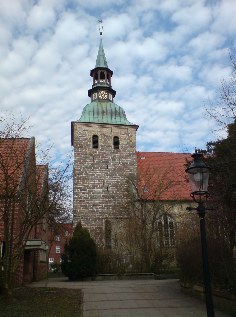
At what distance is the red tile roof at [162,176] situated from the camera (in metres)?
32.8

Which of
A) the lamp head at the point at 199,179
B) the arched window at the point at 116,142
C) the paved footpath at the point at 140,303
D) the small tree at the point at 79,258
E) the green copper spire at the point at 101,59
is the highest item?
the green copper spire at the point at 101,59

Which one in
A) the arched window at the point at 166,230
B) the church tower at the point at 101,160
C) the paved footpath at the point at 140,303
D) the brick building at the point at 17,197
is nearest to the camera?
the paved footpath at the point at 140,303

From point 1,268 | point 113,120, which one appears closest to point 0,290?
point 1,268

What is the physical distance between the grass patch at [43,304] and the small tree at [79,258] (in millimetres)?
9574

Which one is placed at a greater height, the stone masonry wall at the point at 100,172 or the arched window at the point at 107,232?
the stone masonry wall at the point at 100,172

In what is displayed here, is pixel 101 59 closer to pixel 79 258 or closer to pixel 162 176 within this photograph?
pixel 162 176

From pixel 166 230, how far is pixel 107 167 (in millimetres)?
7877

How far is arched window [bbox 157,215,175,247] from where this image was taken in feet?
97.5

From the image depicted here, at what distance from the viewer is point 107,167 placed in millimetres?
36375

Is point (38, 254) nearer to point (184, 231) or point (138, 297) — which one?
point (184, 231)

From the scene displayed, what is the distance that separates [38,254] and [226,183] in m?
17.1

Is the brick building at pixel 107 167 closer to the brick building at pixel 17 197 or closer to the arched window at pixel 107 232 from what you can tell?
the arched window at pixel 107 232

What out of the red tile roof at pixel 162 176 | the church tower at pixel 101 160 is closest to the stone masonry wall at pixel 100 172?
the church tower at pixel 101 160

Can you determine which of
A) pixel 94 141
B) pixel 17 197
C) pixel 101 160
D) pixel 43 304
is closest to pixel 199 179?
pixel 43 304
